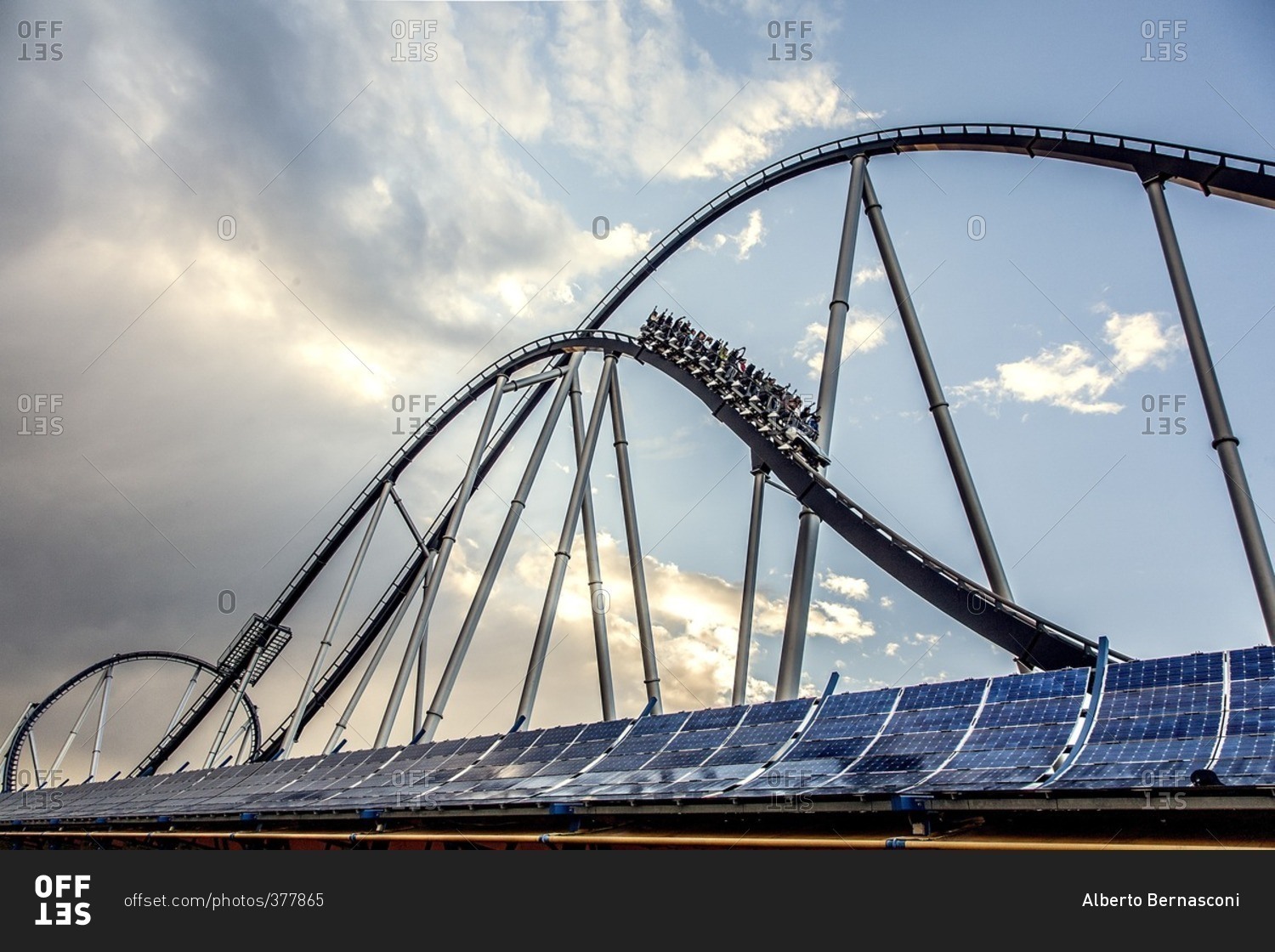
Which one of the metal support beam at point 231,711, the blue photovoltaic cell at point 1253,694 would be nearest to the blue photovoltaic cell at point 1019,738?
the blue photovoltaic cell at point 1253,694

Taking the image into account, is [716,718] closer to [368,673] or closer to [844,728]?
[844,728]

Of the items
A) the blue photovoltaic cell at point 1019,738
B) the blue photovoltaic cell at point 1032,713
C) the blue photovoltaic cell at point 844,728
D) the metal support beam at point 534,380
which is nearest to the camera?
the blue photovoltaic cell at point 1019,738

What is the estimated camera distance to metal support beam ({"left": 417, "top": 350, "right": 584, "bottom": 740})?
23031mm

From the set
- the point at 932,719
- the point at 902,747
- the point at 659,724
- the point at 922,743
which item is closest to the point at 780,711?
the point at 659,724

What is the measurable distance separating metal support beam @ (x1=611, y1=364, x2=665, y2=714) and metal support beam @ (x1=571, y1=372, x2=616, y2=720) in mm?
538

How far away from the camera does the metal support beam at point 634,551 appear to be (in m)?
24.4

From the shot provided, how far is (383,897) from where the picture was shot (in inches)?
365

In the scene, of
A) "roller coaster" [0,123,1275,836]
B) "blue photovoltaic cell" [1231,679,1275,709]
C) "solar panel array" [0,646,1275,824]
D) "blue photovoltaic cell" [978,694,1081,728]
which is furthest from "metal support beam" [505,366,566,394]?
"blue photovoltaic cell" [1231,679,1275,709]

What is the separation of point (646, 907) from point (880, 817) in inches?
108

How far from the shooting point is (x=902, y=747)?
1092cm

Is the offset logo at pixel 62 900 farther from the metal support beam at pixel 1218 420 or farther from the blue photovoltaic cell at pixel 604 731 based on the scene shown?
the metal support beam at pixel 1218 420

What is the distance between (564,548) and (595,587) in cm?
274

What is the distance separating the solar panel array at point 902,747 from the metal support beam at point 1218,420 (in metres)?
3.78

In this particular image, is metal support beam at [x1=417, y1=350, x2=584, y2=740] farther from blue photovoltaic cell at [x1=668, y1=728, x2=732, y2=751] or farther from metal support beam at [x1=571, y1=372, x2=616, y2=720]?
blue photovoltaic cell at [x1=668, y1=728, x2=732, y2=751]
